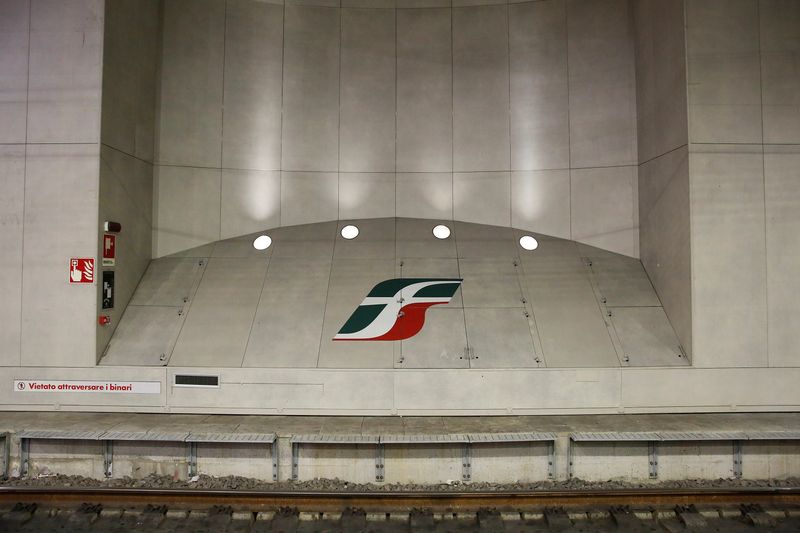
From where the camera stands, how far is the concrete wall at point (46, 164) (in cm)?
643

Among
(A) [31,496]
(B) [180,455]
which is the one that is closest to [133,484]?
(B) [180,455]

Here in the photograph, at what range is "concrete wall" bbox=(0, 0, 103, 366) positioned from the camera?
643cm

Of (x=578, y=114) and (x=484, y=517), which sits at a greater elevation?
(x=578, y=114)

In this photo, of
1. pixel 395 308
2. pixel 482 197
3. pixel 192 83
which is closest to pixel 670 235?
pixel 482 197

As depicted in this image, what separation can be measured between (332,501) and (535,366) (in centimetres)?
300

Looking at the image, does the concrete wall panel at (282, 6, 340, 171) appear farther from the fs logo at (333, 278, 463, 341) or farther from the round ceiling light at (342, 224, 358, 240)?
the fs logo at (333, 278, 463, 341)

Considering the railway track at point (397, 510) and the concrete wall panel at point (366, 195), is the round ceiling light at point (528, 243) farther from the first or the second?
the railway track at point (397, 510)

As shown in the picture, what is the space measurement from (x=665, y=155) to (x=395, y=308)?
4.65m

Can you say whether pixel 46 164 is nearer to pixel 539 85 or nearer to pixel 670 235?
pixel 539 85

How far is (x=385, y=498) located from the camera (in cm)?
471

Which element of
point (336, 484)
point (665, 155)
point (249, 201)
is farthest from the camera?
point (249, 201)

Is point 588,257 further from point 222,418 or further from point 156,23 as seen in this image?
point 156,23

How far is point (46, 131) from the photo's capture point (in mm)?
6516

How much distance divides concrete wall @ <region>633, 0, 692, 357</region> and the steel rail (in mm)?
2081
